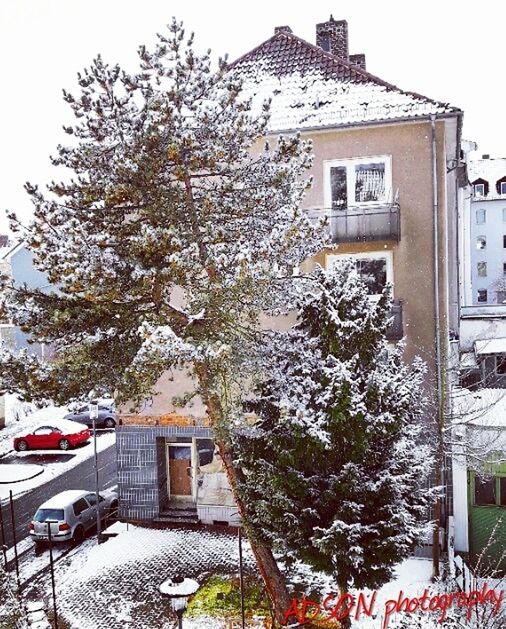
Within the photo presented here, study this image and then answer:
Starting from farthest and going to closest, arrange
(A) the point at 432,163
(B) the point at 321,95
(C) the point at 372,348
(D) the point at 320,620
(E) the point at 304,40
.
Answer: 1. (E) the point at 304,40
2. (B) the point at 321,95
3. (A) the point at 432,163
4. (D) the point at 320,620
5. (C) the point at 372,348

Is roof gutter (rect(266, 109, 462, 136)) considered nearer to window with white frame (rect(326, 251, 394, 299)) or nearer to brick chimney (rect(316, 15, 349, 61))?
window with white frame (rect(326, 251, 394, 299))

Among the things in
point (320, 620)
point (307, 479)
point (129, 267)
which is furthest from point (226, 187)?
point (320, 620)

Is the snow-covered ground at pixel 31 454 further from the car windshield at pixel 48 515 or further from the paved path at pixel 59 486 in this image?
the car windshield at pixel 48 515

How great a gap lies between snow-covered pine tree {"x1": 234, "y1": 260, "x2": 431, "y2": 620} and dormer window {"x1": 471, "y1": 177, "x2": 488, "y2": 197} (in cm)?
4543

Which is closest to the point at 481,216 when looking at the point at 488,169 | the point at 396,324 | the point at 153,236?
the point at 488,169

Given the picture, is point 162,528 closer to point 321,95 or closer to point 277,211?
point 277,211

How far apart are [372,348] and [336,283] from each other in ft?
4.20

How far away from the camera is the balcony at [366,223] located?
14.8 m

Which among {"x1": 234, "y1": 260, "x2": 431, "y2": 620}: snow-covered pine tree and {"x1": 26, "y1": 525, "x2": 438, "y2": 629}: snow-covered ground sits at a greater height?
{"x1": 234, "y1": 260, "x2": 431, "y2": 620}: snow-covered pine tree

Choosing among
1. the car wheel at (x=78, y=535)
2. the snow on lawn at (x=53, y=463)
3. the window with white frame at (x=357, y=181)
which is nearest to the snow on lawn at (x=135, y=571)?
the car wheel at (x=78, y=535)

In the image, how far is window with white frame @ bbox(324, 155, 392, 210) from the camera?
15.2 metres

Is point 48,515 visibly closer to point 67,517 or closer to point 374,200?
point 67,517

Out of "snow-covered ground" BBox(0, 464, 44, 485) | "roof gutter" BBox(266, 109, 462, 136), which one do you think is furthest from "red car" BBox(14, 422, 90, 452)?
"roof gutter" BBox(266, 109, 462, 136)

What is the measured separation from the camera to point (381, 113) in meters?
15.0
